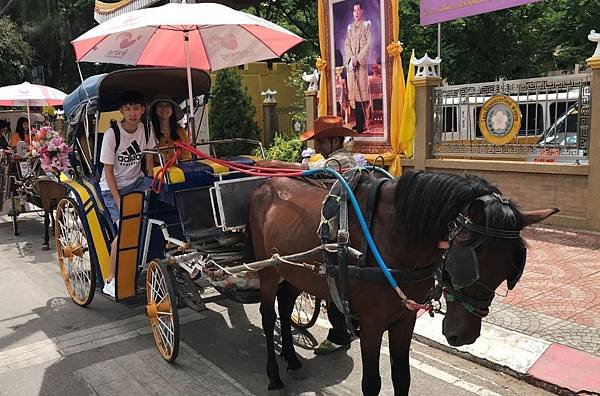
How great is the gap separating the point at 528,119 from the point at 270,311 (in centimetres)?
647

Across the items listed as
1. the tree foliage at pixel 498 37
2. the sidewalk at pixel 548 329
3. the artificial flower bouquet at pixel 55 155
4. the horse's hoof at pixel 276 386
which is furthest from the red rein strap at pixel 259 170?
the tree foliage at pixel 498 37

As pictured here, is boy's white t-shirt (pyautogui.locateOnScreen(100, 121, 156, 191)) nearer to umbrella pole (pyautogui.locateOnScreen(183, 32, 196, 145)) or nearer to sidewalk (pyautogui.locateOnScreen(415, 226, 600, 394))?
umbrella pole (pyautogui.locateOnScreen(183, 32, 196, 145))

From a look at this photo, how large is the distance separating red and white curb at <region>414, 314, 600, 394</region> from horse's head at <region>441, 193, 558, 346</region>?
69.4 inches

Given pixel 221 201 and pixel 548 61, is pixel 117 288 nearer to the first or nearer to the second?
pixel 221 201

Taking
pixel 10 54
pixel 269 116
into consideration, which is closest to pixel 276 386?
pixel 269 116

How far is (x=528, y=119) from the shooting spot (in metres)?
8.70

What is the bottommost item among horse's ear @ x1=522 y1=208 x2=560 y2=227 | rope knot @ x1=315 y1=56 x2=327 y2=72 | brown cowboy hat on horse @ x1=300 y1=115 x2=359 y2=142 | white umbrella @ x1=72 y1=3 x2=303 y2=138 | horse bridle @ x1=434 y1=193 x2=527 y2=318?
horse bridle @ x1=434 y1=193 x2=527 y2=318

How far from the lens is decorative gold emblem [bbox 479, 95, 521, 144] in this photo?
864 centimetres

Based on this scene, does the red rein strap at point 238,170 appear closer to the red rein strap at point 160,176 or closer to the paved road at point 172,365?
the red rein strap at point 160,176

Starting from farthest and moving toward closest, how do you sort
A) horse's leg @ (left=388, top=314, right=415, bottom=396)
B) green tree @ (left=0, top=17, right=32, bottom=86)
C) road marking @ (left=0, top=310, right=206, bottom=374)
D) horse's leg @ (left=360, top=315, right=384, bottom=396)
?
green tree @ (left=0, top=17, right=32, bottom=86)
road marking @ (left=0, top=310, right=206, bottom=374)
horse's leg @ (left=388, top=314, right=415, bottom=396)
horse's leg @ (left=360, top=315, right=384, bottom=396)

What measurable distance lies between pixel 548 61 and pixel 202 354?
18209mm

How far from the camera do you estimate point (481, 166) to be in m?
9.16

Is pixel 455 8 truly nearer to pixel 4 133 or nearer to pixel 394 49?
pixel 394 49

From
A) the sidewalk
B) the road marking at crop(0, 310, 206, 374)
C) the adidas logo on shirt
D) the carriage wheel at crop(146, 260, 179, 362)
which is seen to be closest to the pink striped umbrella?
the adidas logo on shirt
